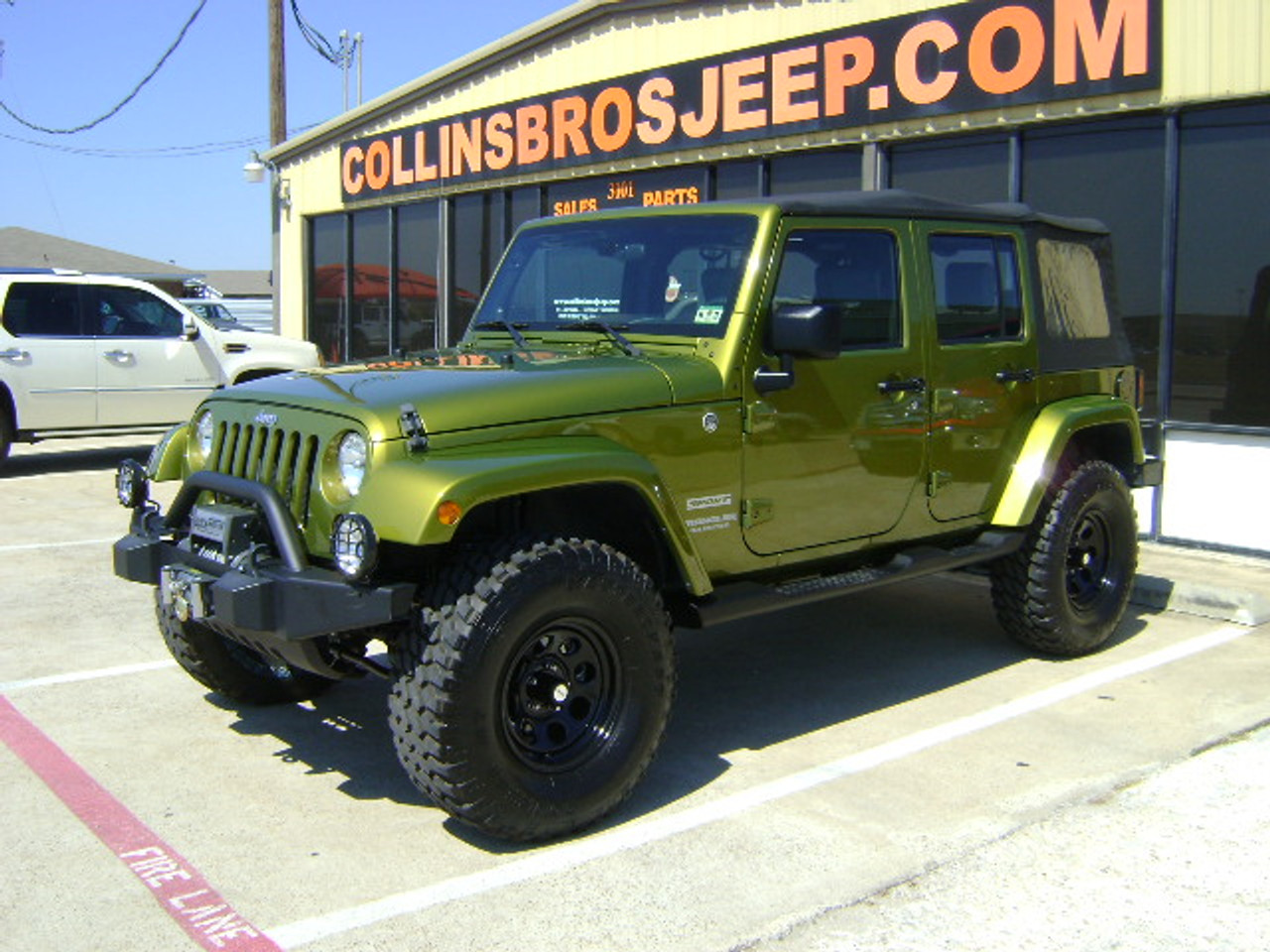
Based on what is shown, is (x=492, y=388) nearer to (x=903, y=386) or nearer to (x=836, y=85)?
(x=903, y=386)

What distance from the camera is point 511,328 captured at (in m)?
5.29

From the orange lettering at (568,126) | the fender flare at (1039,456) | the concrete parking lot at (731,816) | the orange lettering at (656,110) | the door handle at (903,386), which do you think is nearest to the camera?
the concrete parking lot at (731,816)

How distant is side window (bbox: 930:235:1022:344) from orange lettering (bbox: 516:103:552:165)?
8162mm

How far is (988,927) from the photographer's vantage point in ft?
11.3

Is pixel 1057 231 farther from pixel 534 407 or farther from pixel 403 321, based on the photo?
pixel 403 321

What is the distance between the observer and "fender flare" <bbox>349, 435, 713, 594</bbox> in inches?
145

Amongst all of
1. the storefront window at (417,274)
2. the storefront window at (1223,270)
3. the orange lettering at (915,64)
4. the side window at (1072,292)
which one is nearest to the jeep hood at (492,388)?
the side window at (1072,292)

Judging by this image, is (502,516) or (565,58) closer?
(502,516)

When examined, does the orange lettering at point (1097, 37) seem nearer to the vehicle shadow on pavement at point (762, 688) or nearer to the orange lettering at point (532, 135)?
the vehicle shadow on pavement at point (762, 688)

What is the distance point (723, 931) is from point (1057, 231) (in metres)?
4.10

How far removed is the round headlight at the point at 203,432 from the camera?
15.6ft

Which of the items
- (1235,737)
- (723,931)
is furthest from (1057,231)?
(723,931)

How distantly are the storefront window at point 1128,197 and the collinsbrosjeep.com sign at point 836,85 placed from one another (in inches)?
13.3

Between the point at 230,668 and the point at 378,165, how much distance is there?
12.1m
